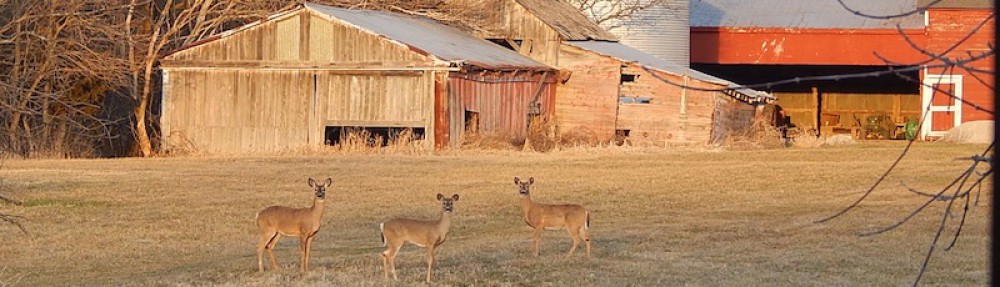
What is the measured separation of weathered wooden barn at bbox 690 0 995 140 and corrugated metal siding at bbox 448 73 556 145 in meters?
11.6

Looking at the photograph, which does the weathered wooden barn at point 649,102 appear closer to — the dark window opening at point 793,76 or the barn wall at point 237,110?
the barn wall at point 237,110

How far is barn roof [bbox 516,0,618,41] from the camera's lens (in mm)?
43844

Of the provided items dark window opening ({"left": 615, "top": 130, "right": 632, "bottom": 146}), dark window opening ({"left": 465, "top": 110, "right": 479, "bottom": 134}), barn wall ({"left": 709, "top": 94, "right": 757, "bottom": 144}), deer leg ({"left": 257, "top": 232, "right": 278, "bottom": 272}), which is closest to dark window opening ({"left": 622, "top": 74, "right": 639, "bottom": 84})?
dark window opening ({"left": 615, "top": 130, "right": 632, "bottom": 146})

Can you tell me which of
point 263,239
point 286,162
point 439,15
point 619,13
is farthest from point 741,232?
point 619,13

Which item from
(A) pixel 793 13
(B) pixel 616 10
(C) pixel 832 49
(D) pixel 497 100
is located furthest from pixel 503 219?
(A) pixel 793 13

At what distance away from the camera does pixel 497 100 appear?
1564 inches

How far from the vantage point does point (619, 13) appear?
165 ft

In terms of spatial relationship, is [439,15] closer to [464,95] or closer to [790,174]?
[464,95]

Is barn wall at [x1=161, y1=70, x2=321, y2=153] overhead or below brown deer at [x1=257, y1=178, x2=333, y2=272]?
overhead

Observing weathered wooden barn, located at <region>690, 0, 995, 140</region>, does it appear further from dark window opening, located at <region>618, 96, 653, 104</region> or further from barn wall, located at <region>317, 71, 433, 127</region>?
barn wall, located at <region>317, 71, 433, 127</region>

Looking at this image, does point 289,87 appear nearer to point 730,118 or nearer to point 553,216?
point 730,118

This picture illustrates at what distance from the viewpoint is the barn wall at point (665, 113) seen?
41156 millimetres

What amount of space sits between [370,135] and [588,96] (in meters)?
6.61

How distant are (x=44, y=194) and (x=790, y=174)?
45.8 ft
